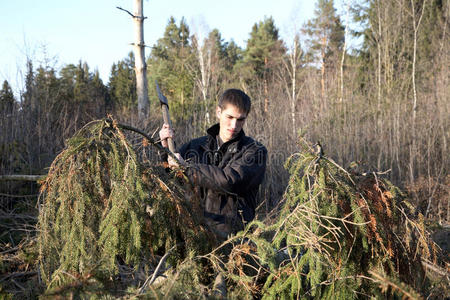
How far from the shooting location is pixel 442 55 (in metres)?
11.4

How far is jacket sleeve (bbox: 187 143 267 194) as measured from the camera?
8.25 ft

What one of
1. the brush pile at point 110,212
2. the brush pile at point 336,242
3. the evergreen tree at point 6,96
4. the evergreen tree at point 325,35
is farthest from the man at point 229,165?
the evergreen tree at point 325,35

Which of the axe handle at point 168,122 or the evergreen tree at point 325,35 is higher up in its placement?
the evergreen tree at point 325,35

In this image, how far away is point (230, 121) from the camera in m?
3.22

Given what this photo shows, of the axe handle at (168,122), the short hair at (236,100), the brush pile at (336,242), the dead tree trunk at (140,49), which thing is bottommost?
the brush pile at (336,242)

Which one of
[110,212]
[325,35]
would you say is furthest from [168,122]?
[325,35]

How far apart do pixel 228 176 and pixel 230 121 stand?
65 cm

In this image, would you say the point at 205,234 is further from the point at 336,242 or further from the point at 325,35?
the point at 325,35

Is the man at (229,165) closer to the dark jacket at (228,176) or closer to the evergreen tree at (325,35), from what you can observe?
the dark jacket at (228,176)

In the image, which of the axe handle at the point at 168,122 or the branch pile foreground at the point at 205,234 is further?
the axe handle at the point at 168,122

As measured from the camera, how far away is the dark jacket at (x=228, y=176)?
2.64 m

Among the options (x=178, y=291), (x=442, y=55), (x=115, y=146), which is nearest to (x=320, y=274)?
(x=178, y=291)

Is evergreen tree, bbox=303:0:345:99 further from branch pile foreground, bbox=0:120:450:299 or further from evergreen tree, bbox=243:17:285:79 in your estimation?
branch pile foreground, bbox=0:120:450:299

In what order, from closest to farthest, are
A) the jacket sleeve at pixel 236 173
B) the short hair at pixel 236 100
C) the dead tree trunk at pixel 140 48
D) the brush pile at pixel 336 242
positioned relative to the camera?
the brush pile at pixel 336 242 → the jacket sleeve at pixel 236 173 → the short hair at pixel 236 100 → the dead tree trunk at pixel 140 48
